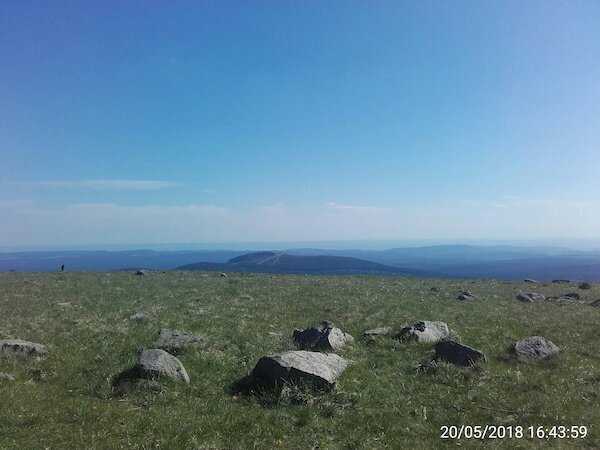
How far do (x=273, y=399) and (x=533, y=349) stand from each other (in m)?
10.9

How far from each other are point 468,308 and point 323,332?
16044 millimetres

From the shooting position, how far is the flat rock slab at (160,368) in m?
13.3

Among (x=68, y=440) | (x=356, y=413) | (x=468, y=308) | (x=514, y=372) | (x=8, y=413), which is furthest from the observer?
(x=468, y=308)

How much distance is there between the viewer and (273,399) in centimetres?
1227

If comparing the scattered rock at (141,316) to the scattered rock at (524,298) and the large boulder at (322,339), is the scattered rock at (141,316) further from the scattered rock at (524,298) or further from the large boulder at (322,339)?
the scattered rock at (524,298)

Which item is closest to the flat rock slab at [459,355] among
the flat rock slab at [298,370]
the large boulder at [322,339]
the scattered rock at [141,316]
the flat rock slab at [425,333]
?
the flat rock slab at [425,333]

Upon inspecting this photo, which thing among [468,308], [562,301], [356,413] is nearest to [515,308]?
[468,308]

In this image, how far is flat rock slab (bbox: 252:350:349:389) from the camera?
41.9 feet

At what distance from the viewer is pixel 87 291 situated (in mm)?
36625

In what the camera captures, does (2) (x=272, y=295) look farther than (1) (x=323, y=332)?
Yes

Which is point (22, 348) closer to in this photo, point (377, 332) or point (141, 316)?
point (141, 316)

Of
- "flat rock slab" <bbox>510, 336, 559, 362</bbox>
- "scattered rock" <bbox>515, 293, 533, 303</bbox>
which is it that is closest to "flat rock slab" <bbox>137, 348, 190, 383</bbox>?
"flat rock slab" <bbox>510, 336, 559, 362</bbox>

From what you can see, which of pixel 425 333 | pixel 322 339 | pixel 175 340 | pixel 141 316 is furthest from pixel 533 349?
pixel 141 316

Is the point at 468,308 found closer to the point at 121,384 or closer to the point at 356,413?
the point at 356,413
